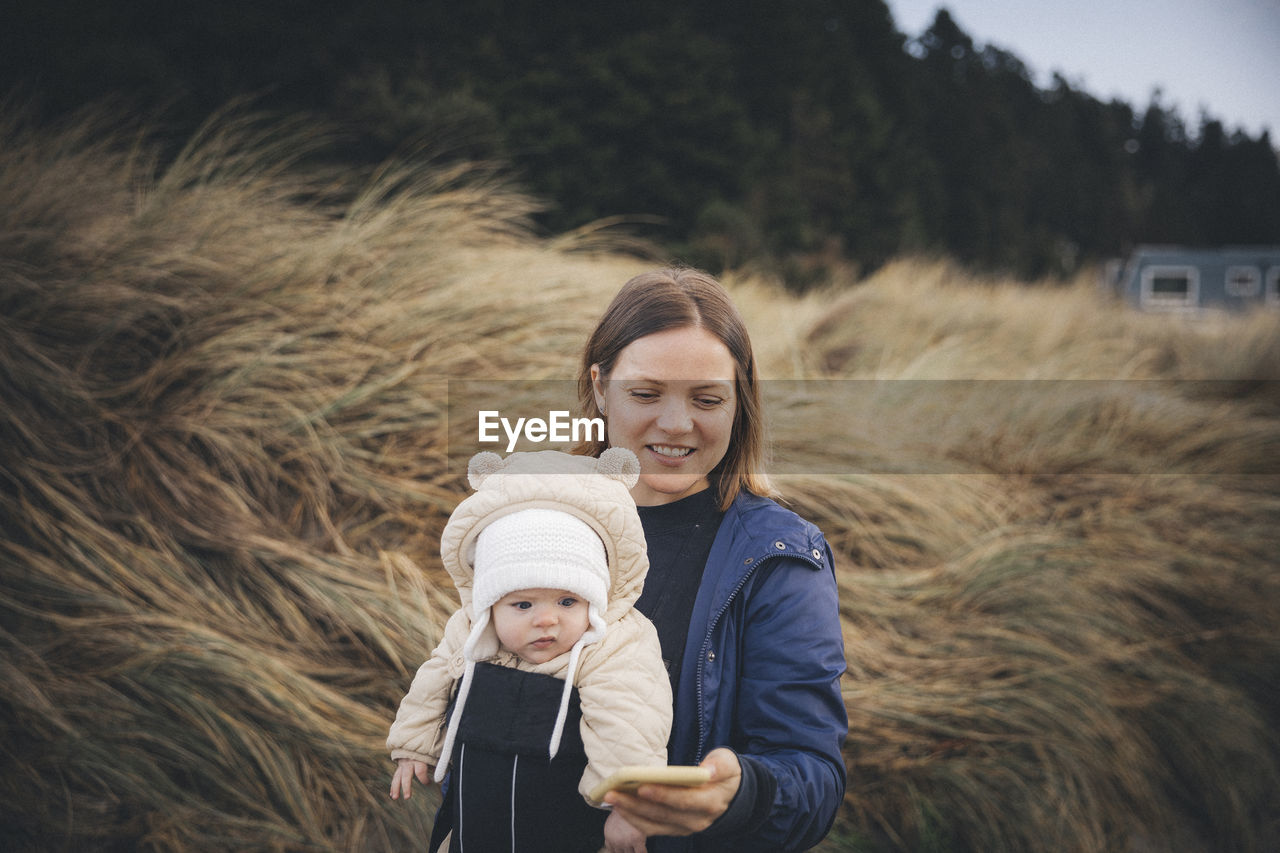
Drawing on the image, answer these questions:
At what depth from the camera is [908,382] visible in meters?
4.42

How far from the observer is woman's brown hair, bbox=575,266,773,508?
1.38 m

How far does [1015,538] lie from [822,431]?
0.95 meters

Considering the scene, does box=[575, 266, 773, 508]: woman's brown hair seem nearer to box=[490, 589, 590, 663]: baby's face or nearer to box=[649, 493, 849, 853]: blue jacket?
box=[649, 493, 849, 853]: blue jacket

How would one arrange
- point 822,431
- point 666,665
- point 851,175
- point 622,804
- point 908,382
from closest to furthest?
point 622,804 < point 666,665 < point 822,431 < point 908,382 < point 851,175

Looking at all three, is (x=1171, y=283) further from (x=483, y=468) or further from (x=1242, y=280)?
(x=483, y=468)

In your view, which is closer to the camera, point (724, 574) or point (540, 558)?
point (540, 558)

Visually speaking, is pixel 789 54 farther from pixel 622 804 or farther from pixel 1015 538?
pixel 622 804

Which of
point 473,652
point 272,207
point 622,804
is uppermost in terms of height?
point 272,207

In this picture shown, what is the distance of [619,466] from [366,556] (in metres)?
1.84

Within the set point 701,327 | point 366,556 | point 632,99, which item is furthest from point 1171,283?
point 701,327

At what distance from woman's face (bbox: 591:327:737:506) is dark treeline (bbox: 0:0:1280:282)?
499cm

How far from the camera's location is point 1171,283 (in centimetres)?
2597

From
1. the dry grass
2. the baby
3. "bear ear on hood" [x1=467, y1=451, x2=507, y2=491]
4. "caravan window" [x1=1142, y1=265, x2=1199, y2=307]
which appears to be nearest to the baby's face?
the baby

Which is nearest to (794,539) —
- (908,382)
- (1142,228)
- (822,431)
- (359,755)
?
(359,755)
